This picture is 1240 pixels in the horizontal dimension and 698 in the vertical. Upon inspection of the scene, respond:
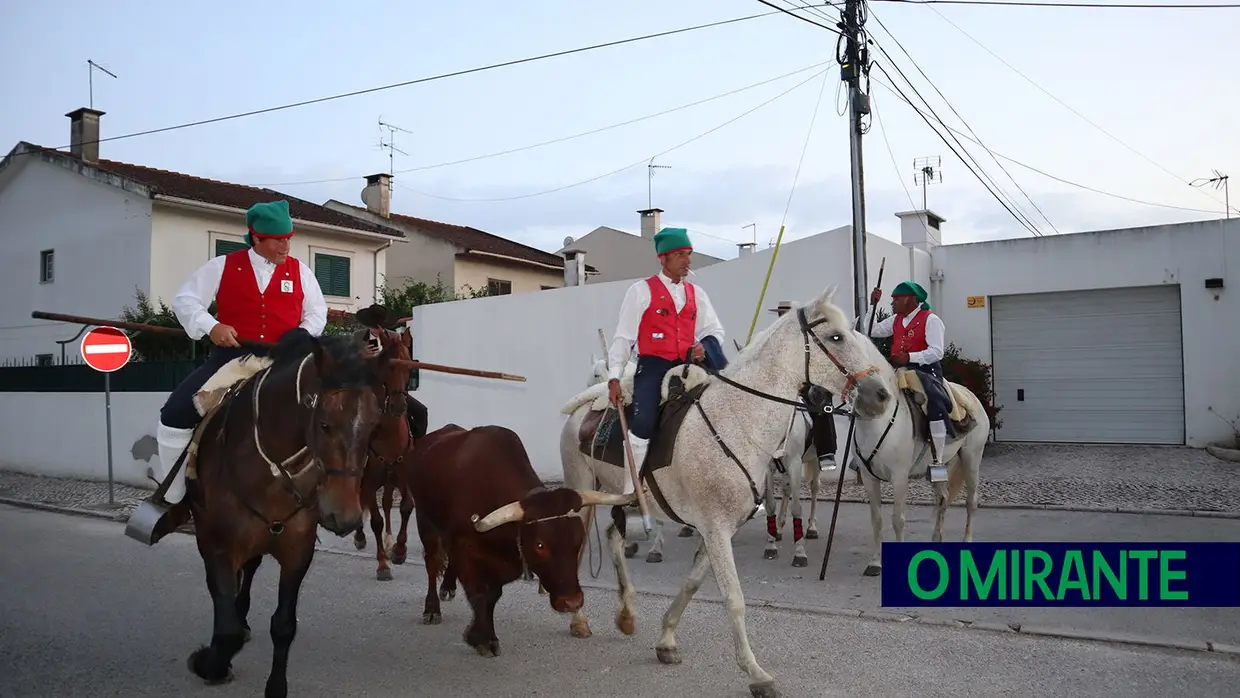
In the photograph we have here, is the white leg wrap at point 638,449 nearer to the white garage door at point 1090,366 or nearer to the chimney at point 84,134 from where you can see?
the white garage door at point 1090,366

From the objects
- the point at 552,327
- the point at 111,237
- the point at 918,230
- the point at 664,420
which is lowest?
the point at 664,420

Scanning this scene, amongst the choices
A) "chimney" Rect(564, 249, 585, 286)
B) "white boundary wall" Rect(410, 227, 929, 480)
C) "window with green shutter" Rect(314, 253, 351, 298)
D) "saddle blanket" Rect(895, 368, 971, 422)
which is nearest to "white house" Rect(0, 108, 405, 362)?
"window with green shutter" Rect(314, 253, 351, 298)

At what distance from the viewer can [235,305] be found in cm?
544

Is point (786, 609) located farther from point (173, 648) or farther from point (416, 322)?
point (416, 322)

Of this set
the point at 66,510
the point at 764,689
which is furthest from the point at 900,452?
the point at 66,510

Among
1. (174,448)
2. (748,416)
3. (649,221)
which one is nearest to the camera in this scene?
(174,448)

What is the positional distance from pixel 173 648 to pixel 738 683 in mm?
3868

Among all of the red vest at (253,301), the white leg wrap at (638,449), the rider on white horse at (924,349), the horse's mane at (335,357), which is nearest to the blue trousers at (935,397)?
the rider on white horse at (924,349)

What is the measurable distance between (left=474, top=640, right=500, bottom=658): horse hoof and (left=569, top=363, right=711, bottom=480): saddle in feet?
4.66

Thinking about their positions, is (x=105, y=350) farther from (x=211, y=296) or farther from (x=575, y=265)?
(x=575, y=265)

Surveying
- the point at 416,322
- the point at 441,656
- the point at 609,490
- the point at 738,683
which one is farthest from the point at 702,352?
the point at 416,322

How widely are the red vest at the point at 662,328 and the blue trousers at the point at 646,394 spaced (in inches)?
2.2

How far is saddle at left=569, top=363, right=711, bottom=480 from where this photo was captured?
5.67 m

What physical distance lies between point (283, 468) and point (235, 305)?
1.32 meters
